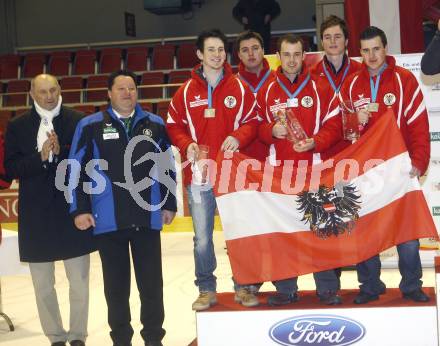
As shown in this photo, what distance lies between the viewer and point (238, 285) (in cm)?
470

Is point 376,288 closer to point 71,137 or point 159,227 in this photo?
point 159,227

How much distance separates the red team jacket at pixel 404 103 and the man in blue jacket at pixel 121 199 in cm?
136

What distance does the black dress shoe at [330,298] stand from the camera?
14.7 feet

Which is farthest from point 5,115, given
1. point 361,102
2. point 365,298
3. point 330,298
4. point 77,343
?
point 365,298

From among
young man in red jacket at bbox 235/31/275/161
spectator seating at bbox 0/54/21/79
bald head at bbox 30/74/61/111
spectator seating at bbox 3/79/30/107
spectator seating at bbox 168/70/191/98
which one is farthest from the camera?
spectator seating at bbox 0/54/21/79

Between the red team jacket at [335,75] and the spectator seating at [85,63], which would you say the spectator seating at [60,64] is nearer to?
the spectator seating at [85,63]

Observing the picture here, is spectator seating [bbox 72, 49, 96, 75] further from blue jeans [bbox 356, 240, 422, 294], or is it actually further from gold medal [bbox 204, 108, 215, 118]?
blue jeans [bbox 356, 240, 422, 294]

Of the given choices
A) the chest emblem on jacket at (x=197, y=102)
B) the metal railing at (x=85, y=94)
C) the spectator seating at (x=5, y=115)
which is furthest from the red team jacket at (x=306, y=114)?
the spectator seating at (x=5, y=115)

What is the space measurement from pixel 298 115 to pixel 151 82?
1102 cm

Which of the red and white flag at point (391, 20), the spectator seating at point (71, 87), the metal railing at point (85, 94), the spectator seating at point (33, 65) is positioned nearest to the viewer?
the red and white flag at point (391, 20)

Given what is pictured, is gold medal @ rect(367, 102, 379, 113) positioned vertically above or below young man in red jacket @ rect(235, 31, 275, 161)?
below

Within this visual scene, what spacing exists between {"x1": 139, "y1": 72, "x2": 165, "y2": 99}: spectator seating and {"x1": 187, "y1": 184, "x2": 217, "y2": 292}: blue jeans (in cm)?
1032

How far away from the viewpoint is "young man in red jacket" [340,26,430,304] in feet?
14.5

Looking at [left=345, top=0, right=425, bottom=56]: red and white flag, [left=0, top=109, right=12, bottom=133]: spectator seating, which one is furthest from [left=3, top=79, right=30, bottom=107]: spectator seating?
[left=345, top=0, right=425, bottom=56]: red and white flag
